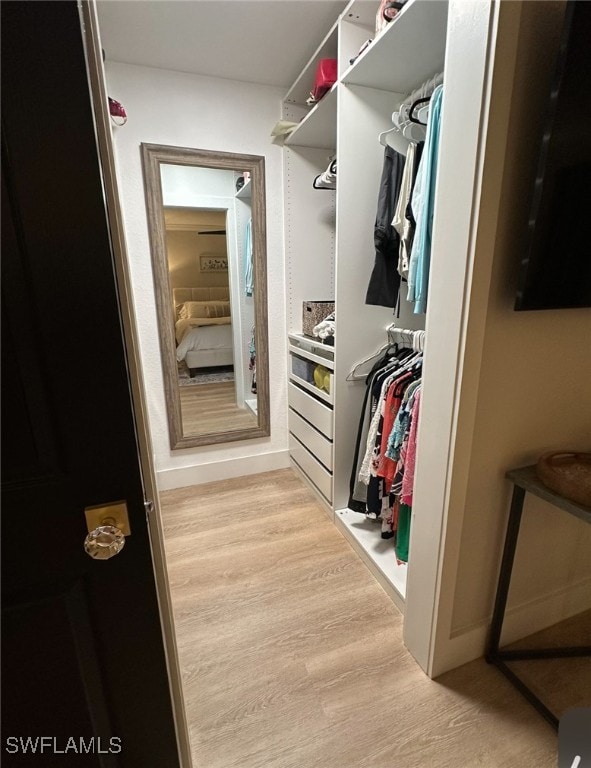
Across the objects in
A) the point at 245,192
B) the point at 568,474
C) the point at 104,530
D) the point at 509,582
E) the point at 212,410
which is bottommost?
the point at 509,582

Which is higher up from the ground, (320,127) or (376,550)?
(320,127)

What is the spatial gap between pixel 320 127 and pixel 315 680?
271 centimetres

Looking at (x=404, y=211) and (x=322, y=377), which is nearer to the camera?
(x=404, y=211)

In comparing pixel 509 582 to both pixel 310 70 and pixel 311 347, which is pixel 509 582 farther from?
pixel 310 70

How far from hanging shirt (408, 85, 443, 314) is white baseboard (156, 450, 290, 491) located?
5.73 feet

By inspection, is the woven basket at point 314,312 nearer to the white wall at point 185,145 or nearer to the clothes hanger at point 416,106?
the white wall at point 185,145

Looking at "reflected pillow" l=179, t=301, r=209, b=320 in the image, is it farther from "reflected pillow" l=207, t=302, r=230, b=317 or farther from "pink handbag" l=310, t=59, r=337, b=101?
"pink handbag" l=310, t=59, r=337, b=101

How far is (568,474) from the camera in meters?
1.04

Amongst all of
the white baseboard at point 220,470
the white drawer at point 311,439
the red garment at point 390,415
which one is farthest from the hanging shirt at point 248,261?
the red garment at point 390,415

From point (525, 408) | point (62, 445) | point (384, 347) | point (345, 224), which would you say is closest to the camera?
point (62, 445)

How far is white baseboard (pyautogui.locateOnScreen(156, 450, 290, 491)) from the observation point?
257cm

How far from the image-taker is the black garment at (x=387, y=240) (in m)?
1.64

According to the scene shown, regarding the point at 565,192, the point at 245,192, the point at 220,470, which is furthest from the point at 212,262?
the point at 565,192

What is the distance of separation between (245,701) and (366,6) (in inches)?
109
